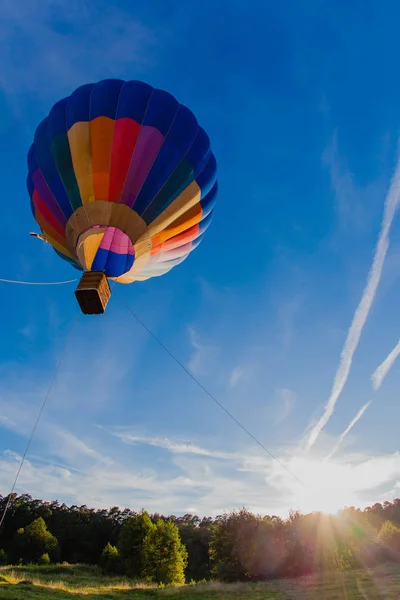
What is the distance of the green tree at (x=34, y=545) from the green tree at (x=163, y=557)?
1223 inches

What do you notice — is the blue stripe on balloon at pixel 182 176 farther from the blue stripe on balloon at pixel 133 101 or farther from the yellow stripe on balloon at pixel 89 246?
the blue stripe on balloon at pixel 133 101

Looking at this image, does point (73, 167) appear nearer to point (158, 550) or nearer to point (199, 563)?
point (158, 550)

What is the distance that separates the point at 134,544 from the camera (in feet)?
115

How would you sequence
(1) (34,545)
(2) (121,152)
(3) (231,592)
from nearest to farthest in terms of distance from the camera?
1. (2) (121,152)
2. (3) (231,592)
3. (1) (34,545)

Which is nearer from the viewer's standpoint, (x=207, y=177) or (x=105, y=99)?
(x=105, y=99)

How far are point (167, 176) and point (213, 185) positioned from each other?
226cm

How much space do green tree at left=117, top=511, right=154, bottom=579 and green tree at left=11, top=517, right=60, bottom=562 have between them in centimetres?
2602

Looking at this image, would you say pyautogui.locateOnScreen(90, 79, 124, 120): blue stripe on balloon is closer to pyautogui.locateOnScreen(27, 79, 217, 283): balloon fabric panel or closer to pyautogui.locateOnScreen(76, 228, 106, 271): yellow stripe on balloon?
pyautogui.locateOnScreen(27, 79, 217, 283): balloon fabric panel

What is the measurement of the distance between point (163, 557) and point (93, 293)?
31.8 meters

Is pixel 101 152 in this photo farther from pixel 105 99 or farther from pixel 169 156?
pixel 169 156

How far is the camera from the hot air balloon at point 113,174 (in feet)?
32.9

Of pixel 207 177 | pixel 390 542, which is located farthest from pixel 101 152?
pixel 390 542

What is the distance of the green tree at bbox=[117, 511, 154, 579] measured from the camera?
33.0 m

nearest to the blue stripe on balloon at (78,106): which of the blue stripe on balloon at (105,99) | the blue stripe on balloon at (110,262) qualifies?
the blue stripe on balloon at (105,99)
